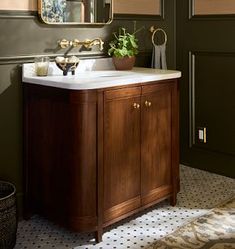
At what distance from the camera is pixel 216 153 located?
3682mm

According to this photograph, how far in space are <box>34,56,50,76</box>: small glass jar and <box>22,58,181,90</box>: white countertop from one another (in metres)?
0.03

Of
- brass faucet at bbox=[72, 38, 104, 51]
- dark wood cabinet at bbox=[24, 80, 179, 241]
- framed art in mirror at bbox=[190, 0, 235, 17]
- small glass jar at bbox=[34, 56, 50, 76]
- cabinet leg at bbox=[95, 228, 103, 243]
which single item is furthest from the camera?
framed art in mirror at bbox=[190, 0, 235, 17]

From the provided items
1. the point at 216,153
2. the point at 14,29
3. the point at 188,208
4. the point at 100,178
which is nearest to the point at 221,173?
the point at 216,153

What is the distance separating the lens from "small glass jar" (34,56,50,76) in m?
2.70

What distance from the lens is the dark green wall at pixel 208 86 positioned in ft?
11.5

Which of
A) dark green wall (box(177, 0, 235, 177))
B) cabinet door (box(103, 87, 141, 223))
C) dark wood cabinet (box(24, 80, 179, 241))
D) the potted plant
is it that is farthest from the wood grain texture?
dark green wall (box(177, 0, 235, 177))

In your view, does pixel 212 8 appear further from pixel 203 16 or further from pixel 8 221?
pixel 8 221

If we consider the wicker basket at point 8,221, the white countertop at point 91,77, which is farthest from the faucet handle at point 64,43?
the wicker basket at point 8,221

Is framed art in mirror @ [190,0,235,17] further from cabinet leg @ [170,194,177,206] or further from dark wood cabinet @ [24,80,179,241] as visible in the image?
cabinet leg @ [170,194,177,206]

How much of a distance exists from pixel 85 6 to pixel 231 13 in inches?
46.1

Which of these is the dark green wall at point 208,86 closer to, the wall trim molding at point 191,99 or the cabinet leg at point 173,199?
the wall trim molding at point 191,99

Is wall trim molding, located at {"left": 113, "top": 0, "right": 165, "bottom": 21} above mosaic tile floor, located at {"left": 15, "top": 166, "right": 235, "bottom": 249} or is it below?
above

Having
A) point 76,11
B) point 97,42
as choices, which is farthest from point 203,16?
point 76,11

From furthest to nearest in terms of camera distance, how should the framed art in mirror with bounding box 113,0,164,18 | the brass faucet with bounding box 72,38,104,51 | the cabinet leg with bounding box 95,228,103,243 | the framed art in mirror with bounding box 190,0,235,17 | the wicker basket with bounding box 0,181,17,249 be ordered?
1. the framed art in mirror with bounding box 190,0,235,17
2. the framed art in mirror with bounding box 113,0,164,18
3. the brass faucet with bounding box 72,38,104,51
4. the cabinet leg with bounding box 95,228,103,243
5. the wicker basket with bounding box 0,181,17,249
